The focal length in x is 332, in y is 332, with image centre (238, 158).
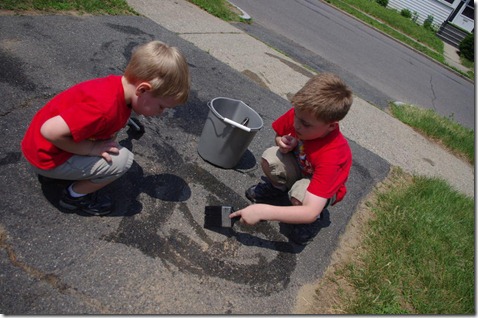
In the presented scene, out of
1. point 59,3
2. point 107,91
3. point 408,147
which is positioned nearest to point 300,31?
point 408,147

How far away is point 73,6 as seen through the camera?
4414 mm

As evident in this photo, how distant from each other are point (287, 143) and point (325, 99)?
1.87 feet

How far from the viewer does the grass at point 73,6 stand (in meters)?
3.89

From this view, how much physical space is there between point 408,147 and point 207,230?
3.76 meters

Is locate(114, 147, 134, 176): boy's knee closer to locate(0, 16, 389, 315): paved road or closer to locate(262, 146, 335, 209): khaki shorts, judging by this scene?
locate(0, 16, 389, 315): paved road

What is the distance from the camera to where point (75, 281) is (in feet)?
5.65

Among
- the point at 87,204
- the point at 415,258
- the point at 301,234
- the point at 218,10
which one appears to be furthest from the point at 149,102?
the point at 218,10

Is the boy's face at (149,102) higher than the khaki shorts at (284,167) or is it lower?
higher

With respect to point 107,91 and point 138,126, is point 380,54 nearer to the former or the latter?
point 138,126

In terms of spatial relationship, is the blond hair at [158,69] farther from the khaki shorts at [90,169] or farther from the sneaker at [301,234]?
the sneaker at [301,234]

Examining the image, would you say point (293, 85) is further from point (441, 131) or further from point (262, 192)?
point (262, 192)

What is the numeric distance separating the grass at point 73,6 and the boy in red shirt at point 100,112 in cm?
302

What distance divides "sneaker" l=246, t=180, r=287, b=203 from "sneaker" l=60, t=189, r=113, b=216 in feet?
3.62

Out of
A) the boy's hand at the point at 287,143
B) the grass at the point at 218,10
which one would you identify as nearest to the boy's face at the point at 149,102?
the boy's hand at the point at 287,143
